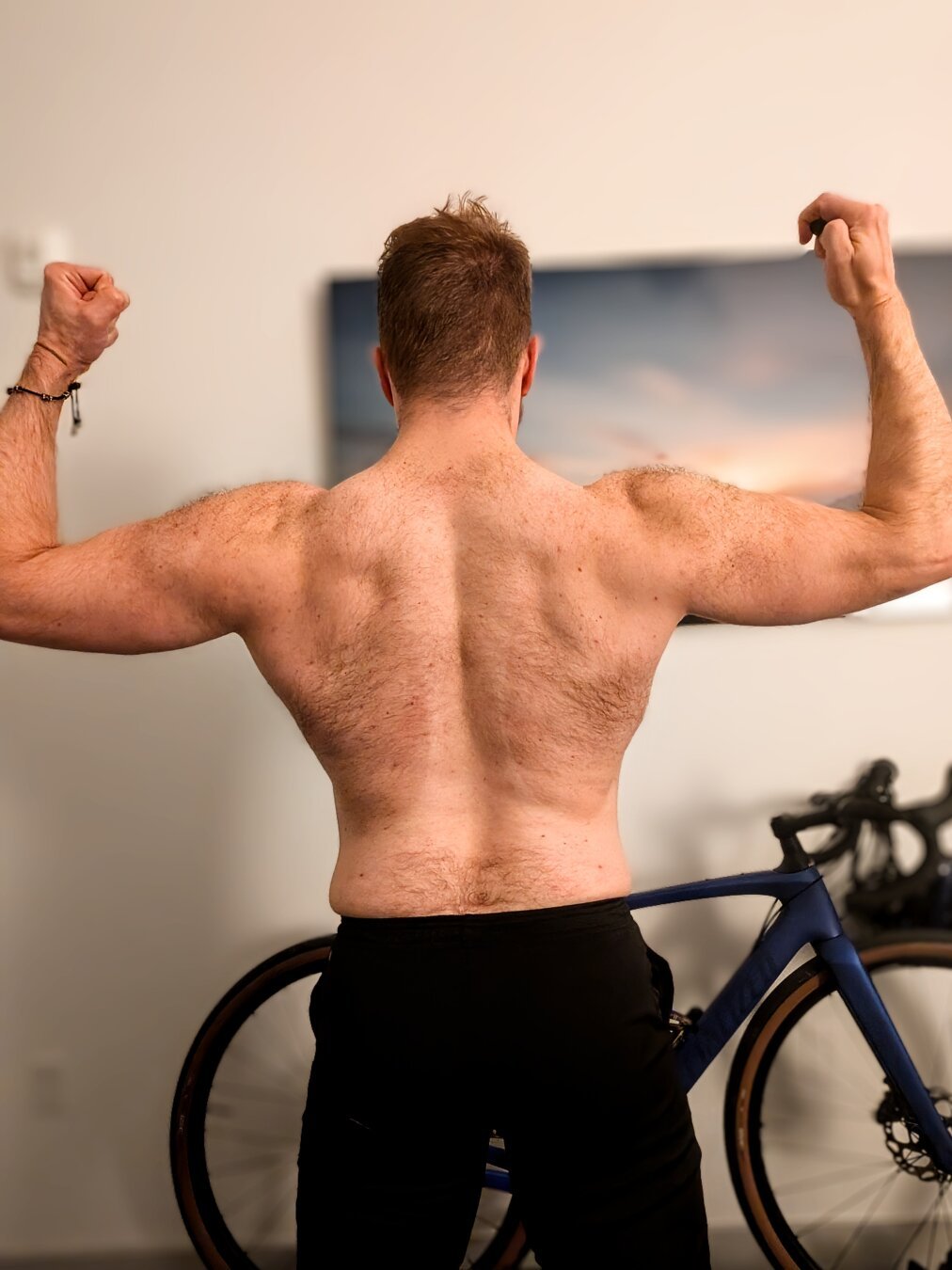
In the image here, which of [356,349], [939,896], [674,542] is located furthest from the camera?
[356,349]

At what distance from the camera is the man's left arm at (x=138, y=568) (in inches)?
41.3

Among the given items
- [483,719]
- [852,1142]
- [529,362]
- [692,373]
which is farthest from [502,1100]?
[692,373]

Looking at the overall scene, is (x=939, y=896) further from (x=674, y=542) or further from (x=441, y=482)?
(x=441, y=482)

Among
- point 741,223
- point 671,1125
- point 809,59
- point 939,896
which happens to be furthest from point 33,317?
point 939,896

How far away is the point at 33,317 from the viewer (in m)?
1.85

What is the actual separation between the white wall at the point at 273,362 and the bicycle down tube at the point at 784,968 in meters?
0.30

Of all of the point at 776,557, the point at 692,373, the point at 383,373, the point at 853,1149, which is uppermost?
the point at 692,373

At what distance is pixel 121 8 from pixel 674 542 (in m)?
1.61

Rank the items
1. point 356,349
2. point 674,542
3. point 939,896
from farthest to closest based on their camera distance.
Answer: point 356,349, point 939,896, point 674,542

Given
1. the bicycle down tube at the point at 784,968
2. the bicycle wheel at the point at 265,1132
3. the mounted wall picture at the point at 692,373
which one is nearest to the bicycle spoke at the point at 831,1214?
the bicycle down tube at the point at 784,968

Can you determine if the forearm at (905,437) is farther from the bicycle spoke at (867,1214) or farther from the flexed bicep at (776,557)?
the bicycle spoke at (867,1214)

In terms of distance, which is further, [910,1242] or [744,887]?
[910,1242]

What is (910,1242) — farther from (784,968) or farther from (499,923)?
(499,923)

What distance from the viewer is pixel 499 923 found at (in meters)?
1.02
